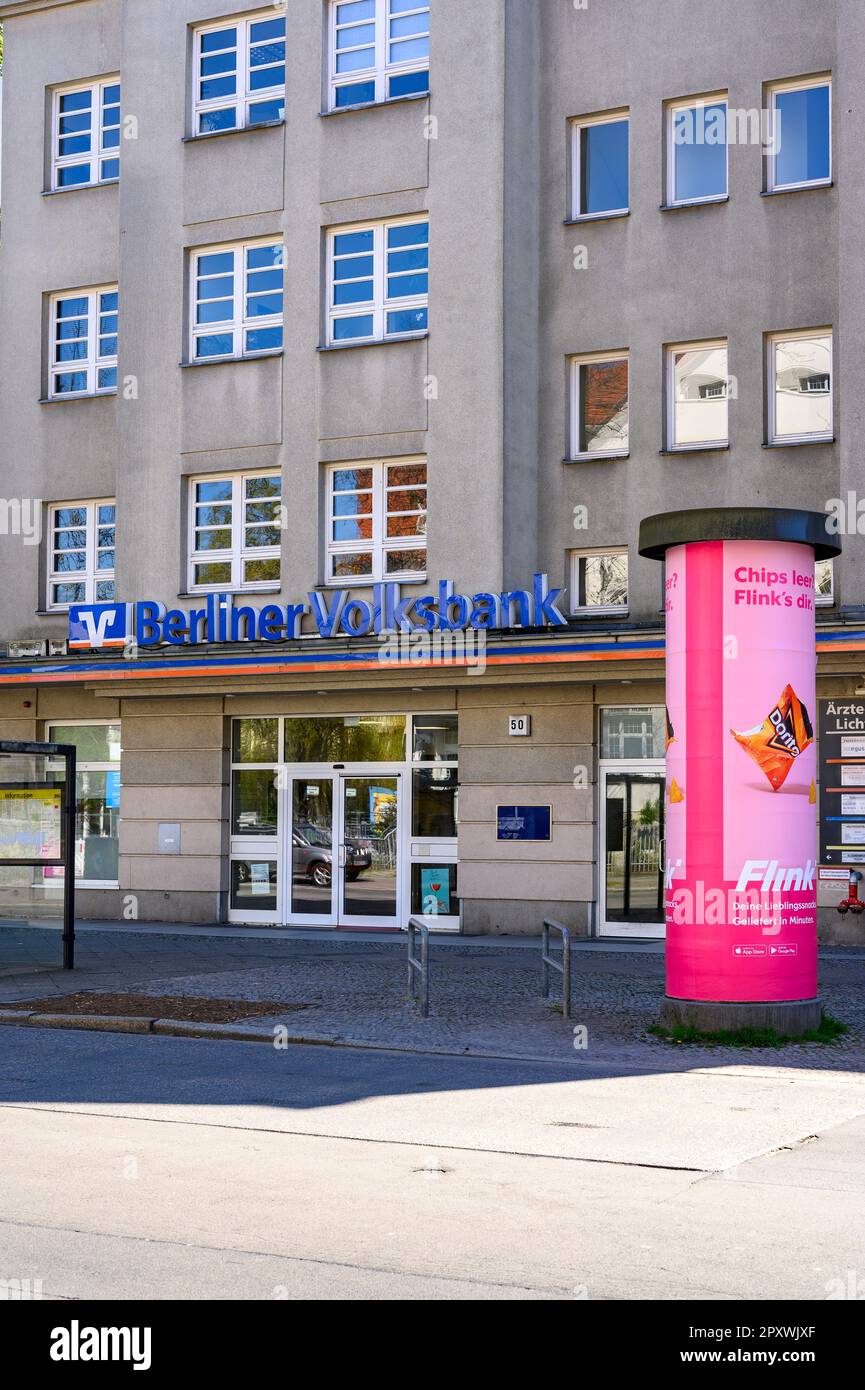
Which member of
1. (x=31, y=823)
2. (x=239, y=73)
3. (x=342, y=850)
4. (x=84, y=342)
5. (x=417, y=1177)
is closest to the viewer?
(x=417, y=1177)

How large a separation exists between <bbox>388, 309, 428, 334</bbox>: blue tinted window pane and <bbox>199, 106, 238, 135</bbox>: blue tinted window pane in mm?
4147

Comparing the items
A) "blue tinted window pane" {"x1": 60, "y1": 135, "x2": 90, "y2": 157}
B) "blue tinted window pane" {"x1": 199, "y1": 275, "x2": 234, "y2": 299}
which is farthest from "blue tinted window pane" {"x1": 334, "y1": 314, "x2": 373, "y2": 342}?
"blue tinted window pane" {"x1": 60, "y1": 135, "x2": 90, "y2": 157}

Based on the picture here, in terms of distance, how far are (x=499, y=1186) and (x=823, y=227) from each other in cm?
1631

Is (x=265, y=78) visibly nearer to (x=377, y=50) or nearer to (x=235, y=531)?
(x=377, y=50)

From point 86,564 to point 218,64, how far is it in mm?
7726

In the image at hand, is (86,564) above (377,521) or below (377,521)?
below

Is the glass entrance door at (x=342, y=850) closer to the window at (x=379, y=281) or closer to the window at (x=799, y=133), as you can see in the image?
the window at (x=379, y=281)

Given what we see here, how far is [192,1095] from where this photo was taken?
10.6 m

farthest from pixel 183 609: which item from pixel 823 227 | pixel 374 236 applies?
pixel 823 227

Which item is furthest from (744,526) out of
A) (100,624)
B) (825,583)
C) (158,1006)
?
(100,624)

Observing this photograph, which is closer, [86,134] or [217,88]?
[217,88]

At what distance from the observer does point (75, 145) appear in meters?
27.0
